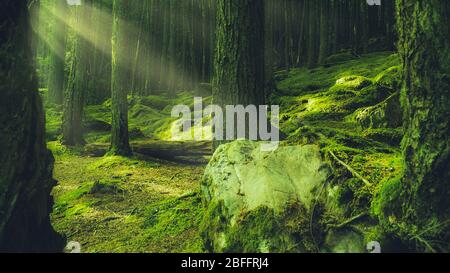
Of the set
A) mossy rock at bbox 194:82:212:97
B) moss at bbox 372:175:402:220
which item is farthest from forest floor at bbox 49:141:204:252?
mossy rock at bbox 194:82:212:97

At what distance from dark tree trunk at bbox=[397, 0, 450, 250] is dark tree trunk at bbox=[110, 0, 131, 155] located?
7935mm

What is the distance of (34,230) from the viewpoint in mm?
3928

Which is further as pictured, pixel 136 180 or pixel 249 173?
pixel 136 180

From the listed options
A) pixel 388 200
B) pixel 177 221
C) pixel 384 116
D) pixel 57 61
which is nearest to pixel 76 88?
pixel 177 221

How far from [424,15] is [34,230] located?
3.97 meters

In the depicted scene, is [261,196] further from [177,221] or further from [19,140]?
[19,140]

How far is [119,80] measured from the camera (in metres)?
10.3

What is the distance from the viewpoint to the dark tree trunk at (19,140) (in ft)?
11.5

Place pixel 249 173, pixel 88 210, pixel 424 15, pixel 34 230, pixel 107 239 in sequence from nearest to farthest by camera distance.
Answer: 1. pixel 424 15
2. pixel 34 230
3. pixel 249 173
4. pixel 107 239
5. pixel 88 210

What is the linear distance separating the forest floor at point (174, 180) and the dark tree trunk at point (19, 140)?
1.30m

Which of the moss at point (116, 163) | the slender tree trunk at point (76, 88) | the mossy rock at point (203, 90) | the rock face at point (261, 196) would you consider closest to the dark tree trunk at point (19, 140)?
the rock face at point (261, 196)

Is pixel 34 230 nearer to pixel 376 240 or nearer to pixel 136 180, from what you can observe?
pixel 376 240
